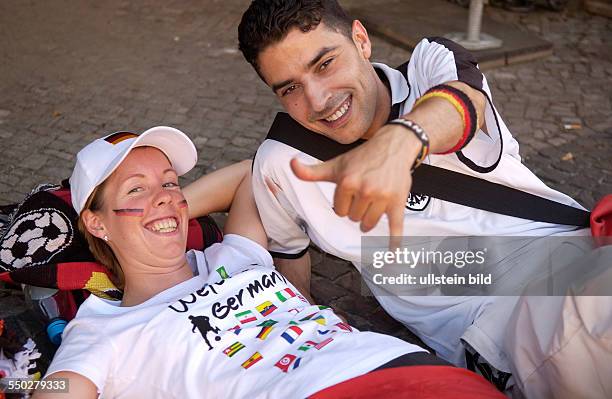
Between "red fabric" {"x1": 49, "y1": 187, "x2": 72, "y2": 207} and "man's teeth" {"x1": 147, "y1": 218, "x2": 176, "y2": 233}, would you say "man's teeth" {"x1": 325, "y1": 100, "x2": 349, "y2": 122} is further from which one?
A: "red fabric" {"x1": 49, "y1": 187, "x2": 72, "y2": 207}

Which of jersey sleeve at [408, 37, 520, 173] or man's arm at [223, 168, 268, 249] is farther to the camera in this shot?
man's arm at [223, 168, 268, 249]

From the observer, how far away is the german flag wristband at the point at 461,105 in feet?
8.16

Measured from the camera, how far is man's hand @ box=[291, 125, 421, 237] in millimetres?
1990

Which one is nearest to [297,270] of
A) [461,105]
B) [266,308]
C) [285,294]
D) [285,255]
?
[285,255]

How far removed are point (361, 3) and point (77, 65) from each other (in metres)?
3.55

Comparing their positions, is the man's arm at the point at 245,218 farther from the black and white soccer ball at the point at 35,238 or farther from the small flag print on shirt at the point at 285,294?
the black and white soccer ball at the point at 35,238

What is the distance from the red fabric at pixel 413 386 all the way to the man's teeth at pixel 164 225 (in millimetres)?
1103

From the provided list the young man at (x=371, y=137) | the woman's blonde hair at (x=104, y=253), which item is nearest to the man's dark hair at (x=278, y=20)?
the young man at (x=371, y=137)

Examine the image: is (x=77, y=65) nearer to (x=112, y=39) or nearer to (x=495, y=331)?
(x=112, y=39)

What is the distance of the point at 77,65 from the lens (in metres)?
7.44

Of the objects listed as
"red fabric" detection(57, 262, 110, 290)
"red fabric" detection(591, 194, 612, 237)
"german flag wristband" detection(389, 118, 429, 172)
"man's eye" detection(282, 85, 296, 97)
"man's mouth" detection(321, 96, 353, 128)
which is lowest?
"red fabric" detection(57, 262, 110, 290)

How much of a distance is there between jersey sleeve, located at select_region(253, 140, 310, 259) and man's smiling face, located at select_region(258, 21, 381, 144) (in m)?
0.26

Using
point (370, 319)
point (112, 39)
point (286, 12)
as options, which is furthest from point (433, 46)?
point (112, 39)

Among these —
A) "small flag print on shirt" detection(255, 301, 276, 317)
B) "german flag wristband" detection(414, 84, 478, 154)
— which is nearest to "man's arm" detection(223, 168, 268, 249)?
"small flag print on shirt" detection(255, 301, 276, 317)
